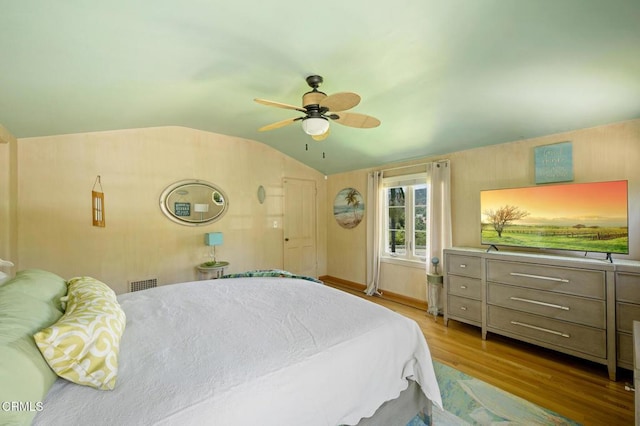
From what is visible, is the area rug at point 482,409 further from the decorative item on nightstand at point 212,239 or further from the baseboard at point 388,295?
the decorative item on nightstand at point 212,239

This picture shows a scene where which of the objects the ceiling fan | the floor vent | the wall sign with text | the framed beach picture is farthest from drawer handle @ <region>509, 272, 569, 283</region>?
the floor vent

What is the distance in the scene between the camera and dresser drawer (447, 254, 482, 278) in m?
3.00

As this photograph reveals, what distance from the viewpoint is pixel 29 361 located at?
→ 867mm

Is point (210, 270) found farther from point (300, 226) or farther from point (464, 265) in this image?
point (464, 265)

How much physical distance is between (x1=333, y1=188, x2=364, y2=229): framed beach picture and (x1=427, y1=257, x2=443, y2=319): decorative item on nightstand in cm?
167

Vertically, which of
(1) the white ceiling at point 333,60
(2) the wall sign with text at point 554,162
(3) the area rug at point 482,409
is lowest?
(3) the area rug at point 482,409

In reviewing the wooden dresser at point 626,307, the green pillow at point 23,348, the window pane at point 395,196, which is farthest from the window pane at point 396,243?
the green pillow at point 23,348

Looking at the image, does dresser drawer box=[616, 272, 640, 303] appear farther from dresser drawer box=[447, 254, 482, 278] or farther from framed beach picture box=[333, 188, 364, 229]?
framed beach picture box=[333, 188, 364, 229]

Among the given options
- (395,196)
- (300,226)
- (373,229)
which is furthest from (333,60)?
(300,226)

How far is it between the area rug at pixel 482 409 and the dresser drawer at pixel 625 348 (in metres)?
0.89

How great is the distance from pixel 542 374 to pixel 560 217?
4.90 feet

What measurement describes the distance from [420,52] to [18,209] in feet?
14.1

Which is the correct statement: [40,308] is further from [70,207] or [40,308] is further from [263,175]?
[263,175]

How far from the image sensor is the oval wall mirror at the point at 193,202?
12.2 ft
